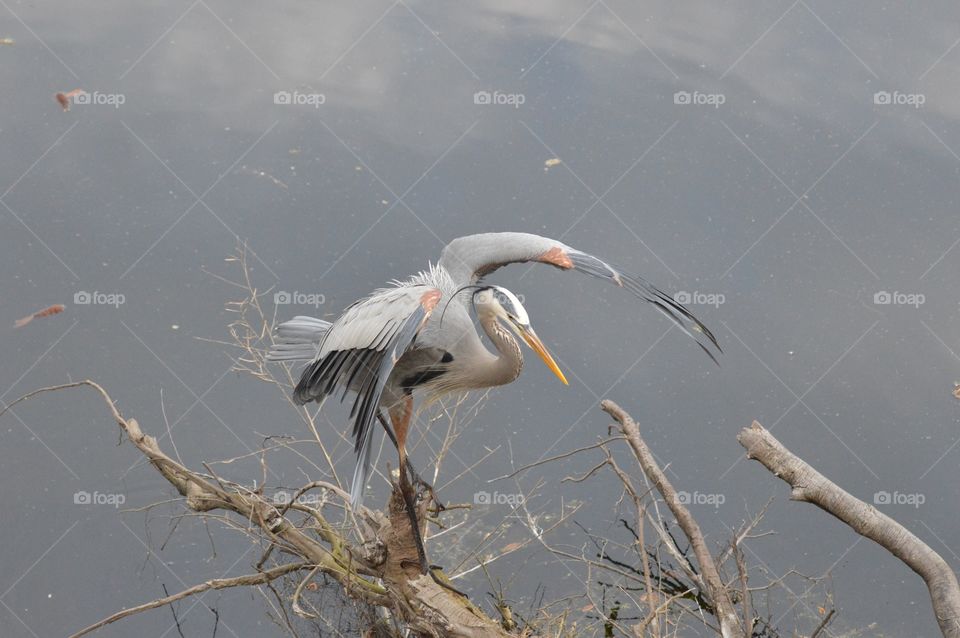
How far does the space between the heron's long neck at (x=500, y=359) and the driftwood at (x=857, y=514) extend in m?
0.73

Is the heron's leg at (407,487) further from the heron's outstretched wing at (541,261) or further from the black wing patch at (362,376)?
the heron's outstretched wing at (541,261)

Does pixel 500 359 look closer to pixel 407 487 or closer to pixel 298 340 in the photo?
pixel 407 487

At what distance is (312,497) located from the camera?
514 cm

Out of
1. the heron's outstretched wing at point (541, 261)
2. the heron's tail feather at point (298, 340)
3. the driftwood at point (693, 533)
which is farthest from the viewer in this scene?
the heron's tail feather at point (298, 340)

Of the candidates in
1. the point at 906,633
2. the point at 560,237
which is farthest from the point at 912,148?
the point at 906,633

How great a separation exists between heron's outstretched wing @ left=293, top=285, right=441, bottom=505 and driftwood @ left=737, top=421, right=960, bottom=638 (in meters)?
1.07

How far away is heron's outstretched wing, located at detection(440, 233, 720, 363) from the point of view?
3367mm

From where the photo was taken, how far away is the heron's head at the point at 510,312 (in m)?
3.39

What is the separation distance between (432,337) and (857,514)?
1388mm

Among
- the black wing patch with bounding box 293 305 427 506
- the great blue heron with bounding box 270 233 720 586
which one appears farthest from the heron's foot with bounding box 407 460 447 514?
the black wing patch with bounding box 293 305 427 506

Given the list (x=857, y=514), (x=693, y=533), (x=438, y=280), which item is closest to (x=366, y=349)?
(x=438, y=280)

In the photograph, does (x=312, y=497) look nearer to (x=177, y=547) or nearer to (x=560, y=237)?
(x=177, y=547)

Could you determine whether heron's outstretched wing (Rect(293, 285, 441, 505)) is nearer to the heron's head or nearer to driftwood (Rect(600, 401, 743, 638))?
the heron's head

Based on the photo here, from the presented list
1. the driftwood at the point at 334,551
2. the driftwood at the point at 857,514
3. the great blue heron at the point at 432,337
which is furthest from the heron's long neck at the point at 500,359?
the driftwood at the point at 857,514
